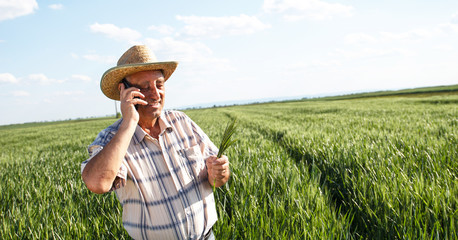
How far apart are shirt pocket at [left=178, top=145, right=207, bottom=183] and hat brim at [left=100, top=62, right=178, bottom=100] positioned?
0.52 m

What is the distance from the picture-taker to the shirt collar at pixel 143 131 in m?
1.53

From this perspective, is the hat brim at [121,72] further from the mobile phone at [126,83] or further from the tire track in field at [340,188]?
the tire track in field at [340,188]

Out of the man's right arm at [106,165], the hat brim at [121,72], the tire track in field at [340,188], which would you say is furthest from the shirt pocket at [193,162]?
the tire track in field at [340,188]

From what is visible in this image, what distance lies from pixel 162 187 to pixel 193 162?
9.5 inches

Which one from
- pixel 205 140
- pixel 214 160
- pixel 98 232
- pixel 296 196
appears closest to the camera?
pixel 214 160

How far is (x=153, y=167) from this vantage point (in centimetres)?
152

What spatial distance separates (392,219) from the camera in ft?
6.10

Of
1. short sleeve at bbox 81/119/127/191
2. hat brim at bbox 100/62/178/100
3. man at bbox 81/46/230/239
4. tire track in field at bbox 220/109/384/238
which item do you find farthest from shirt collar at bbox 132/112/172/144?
tire track in field at bbox 220/109/384/238

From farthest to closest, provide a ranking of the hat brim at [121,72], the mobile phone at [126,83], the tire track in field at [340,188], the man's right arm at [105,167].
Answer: the tire track in field at [340,188]
the mobile phone at [126,83]
the hat brim at [121,72]
the man's right arm at [105,167]

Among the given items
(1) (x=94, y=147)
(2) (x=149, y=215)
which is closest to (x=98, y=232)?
(2) (x=149, y=215)

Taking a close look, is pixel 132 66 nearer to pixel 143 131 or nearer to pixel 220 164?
pixel 143 131

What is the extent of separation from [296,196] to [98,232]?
1595 mm

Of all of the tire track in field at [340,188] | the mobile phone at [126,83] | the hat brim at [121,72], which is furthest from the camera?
the tire track in field at [340,188]

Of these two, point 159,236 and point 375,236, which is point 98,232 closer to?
point 159,236
